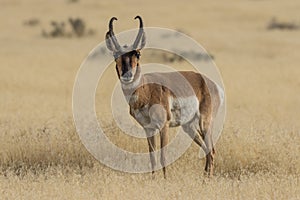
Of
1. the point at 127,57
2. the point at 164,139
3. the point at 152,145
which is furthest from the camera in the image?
the point at 152,145

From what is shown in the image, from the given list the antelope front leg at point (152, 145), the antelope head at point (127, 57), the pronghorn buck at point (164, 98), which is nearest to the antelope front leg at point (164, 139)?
the pronghorn buck at point (164, 98)

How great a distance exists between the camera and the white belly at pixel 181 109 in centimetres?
1047

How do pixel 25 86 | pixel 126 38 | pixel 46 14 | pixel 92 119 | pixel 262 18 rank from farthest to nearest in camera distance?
pixel 46 14
pixel 262 18
pixel 126 38
pixel 25 86
pixel 92 119

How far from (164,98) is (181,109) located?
1.18 ft

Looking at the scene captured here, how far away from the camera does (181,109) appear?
10508 mm

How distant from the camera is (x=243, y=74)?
2336 cm

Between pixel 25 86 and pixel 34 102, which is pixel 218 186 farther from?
pixel 25 86

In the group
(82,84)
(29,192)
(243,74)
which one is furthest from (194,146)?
(243,74)

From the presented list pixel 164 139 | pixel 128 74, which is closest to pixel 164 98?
pixel 164 139

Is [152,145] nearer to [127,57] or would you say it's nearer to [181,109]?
[181,109]

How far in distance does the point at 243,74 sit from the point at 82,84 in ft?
17.5

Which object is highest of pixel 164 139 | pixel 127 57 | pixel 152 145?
pixel 127 57

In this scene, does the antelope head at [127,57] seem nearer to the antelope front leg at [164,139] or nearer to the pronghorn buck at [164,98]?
the pronghorn buck at [164,98]

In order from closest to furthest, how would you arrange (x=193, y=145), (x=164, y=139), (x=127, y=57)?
(x=127, y=57) → (x=164, y=139) → (x=193, y=145)
